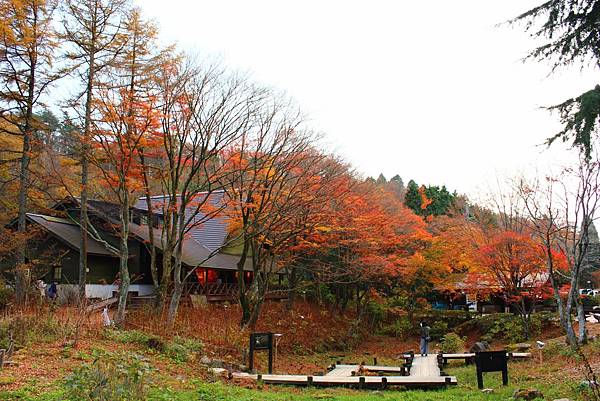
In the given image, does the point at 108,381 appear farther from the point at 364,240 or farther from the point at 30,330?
the point at 364,240

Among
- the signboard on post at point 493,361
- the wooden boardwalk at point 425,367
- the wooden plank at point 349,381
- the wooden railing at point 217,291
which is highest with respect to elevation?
the wooden railing at point 217,291

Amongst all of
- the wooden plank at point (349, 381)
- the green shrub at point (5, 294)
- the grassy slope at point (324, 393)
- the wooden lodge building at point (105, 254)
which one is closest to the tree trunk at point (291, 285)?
the wooden lodge building at point (105, 254)

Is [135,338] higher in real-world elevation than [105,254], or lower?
lower

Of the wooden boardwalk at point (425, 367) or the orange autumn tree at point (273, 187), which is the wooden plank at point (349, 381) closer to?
the wooden boardwalk at point (425, 367)

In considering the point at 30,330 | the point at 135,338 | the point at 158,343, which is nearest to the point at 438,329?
the point at 158,343

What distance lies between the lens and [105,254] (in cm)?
2522

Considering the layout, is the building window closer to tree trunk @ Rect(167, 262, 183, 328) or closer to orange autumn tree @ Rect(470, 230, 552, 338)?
tree trunk @ Rect(167, 262, 183, 328)

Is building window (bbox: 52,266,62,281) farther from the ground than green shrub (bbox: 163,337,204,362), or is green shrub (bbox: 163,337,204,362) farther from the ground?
building window (bbox: 52,266,62,281)

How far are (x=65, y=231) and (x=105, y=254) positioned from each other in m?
2.52

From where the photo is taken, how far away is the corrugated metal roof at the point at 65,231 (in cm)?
2431

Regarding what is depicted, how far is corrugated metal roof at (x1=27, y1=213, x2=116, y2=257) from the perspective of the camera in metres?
24.3

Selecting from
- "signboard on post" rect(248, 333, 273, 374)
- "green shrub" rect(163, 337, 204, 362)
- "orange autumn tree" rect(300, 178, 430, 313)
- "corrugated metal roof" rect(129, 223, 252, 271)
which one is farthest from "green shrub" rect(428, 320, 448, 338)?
"green shrub" rect(163, 337, 204, 362)

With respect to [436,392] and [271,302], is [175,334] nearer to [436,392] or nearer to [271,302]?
[436,392]

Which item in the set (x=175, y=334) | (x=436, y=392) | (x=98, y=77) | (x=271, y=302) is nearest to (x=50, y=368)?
(x=175, y=334)
